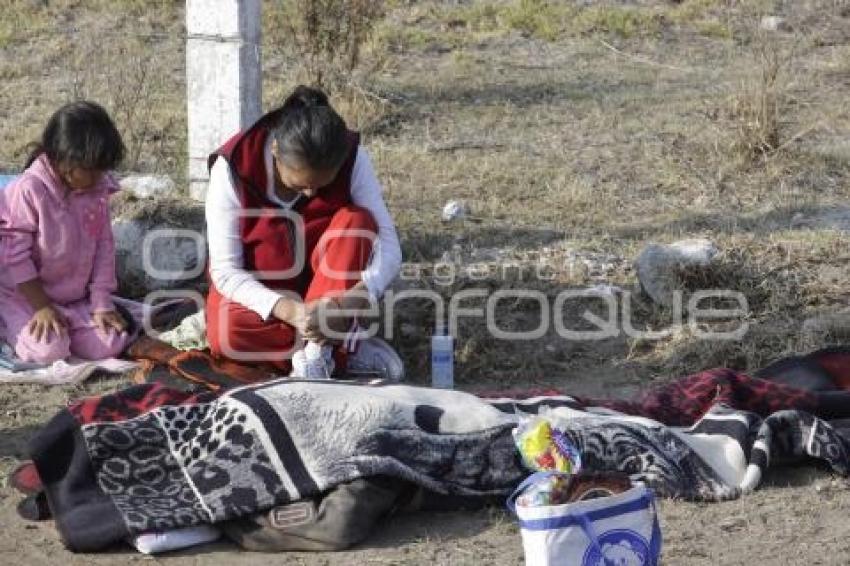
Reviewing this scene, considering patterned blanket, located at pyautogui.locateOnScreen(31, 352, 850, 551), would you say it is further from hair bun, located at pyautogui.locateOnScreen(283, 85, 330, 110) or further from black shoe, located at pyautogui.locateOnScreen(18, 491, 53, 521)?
hair bun, located at pyautogui.locateOnScreen(283, 85, 330, 110)

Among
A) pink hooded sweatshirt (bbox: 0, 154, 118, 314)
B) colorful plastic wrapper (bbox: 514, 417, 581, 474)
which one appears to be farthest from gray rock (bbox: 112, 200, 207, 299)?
colorful plastic wrapper (bbox: 514, 417, 581, 474)

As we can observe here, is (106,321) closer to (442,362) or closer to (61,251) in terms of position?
(61,251)

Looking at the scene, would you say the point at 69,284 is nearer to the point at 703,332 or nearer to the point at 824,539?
the point at 703,332

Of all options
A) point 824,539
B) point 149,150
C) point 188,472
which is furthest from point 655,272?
point 149,150

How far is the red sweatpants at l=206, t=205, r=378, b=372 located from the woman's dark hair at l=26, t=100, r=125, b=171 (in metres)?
0.58

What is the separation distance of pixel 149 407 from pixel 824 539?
185 centimetres

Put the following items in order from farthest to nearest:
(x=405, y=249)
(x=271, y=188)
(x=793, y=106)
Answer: (x=793, y=106) → (x=405, y=249) → (x=271, y=188)

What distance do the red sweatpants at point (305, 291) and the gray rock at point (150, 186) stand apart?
1.42m

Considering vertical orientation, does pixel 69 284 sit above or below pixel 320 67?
below

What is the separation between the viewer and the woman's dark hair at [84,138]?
5.24 m

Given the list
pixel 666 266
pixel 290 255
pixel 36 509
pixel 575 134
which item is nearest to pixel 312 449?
pixel 36 509

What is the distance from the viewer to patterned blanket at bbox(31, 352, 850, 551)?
13.5 ft

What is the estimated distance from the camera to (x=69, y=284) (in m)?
5.61

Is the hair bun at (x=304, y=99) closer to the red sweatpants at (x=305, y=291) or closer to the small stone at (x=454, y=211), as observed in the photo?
the red sweatpants at (x=305, y=291)
